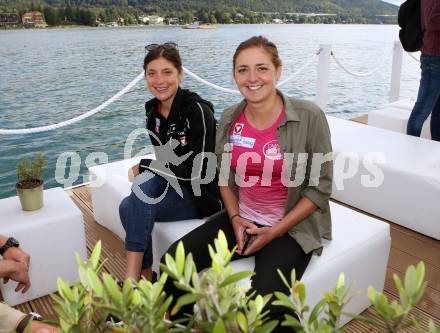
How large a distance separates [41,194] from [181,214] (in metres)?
0.83

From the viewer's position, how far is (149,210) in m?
2.23

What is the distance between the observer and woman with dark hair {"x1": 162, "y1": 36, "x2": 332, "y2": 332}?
1.90 m

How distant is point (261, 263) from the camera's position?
1.81m

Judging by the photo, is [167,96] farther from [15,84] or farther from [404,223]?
[15,84]

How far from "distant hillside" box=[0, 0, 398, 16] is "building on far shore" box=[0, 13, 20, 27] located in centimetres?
111

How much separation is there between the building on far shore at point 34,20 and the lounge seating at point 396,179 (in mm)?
33869

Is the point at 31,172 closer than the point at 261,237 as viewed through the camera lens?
No

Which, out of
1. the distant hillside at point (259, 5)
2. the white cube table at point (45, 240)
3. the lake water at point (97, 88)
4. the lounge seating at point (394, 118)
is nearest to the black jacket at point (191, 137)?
the white cube table at point (45, 240)

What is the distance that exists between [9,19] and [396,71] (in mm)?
32331

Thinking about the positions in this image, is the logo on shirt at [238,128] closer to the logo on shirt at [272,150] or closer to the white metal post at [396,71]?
the logo on shirt at [272,150]

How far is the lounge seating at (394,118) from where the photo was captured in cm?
467

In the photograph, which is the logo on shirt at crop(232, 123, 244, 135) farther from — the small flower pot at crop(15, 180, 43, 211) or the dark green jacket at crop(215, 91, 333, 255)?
the small flower pot at crop(15, 180, 43, 211)

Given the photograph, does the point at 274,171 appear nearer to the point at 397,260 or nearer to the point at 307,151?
the point at 307,151

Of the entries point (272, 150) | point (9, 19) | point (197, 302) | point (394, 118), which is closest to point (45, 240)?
point (272, 150)
